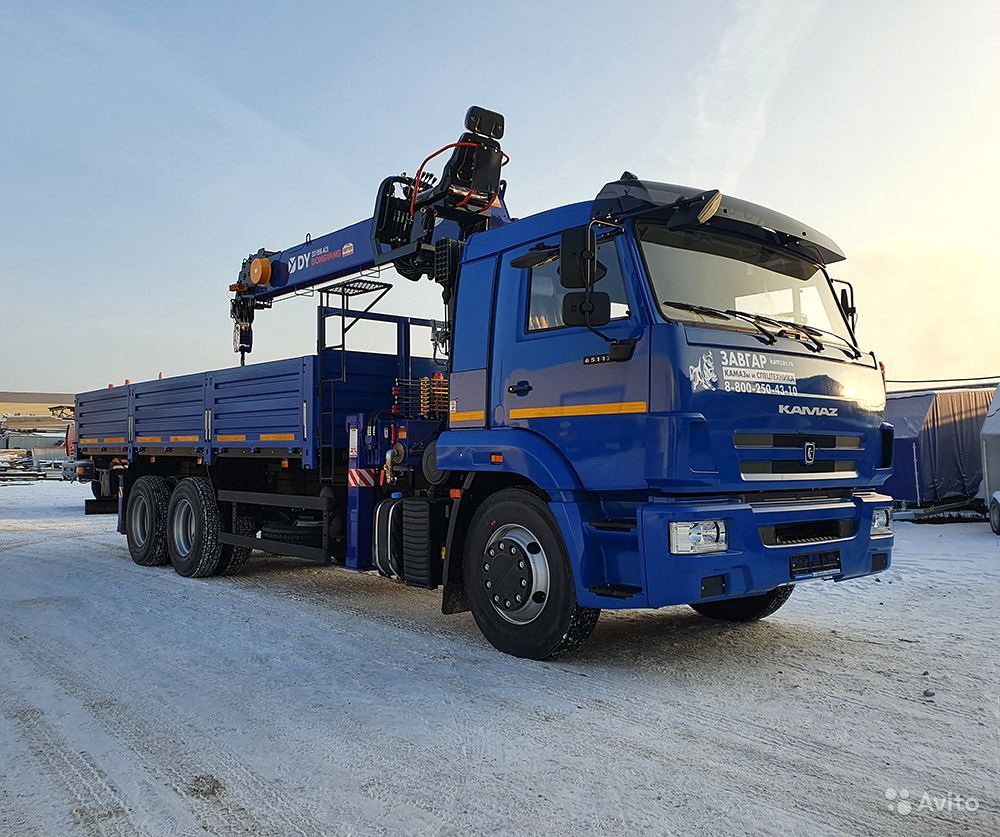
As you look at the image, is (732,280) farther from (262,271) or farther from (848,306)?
(262,271)

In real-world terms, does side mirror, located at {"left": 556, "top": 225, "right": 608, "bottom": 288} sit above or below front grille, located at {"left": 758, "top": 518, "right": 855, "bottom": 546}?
above

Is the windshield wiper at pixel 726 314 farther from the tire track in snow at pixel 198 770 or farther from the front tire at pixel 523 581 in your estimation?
the tire track in snow at pixel 198 770

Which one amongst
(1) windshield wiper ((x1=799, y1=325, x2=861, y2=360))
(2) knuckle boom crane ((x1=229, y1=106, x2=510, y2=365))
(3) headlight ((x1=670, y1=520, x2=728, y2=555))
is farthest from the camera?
(2) knuckle boom crane ((x1=229, y1=106, x2=510, y2=365))

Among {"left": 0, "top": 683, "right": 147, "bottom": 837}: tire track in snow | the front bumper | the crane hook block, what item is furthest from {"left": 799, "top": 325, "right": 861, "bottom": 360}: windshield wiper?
the crane hook block

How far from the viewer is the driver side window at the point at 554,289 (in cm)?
499

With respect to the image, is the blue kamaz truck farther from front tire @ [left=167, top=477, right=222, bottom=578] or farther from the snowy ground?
front tire @ [left=167, top=477, right=222, bottom=578]

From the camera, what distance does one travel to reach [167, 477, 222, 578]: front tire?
29.7 ft

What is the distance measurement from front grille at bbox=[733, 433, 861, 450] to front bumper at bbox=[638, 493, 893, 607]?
0.35m

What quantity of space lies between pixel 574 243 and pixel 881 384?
2.55 meters

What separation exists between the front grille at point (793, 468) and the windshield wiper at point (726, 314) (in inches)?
29.3

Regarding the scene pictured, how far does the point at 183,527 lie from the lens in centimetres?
955

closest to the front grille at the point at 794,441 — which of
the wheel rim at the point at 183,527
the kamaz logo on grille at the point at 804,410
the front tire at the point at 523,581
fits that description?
the kamaz logo on grille at the point at 804,410

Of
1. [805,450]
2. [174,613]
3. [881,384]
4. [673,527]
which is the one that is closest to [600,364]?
[673,527]

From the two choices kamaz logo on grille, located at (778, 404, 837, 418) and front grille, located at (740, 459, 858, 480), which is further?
kamaz logo on grille, located at (778, 404, 837, 418)
